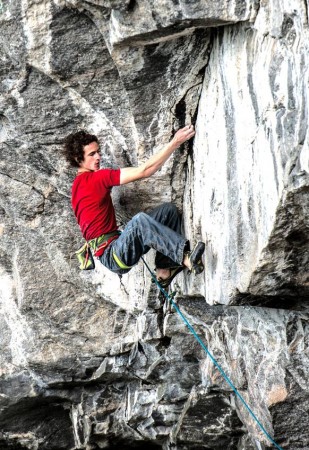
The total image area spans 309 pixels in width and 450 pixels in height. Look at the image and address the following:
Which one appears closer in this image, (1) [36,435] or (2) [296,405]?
(2) [296,405]

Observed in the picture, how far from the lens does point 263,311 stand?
7.86 meters

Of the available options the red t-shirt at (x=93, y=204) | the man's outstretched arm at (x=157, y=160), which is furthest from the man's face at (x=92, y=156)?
the man's outstretched arm at (x=157, y=160)

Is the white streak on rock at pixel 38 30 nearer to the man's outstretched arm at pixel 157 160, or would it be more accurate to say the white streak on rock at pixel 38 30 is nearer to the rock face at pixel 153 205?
the rock face at pixel 153 205

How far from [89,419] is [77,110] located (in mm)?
5034

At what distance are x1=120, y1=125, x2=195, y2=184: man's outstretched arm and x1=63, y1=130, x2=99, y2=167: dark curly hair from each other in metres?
0.60

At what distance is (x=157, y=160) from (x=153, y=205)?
142 centimetres

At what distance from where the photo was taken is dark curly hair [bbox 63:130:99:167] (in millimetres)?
7855

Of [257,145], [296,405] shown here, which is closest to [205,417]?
[296,405]

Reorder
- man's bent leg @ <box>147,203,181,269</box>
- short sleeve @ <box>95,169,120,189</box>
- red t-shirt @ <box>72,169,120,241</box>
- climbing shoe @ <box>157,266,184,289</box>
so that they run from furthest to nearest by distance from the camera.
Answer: climbing shoe @ <box>157,266,184,289</box> → man's bent leg @ <box>147,203,181,269</box> → red t-shirt @ <box>72,169,120,241</box> → short sleeve @ <box>95,169,120,189</box>

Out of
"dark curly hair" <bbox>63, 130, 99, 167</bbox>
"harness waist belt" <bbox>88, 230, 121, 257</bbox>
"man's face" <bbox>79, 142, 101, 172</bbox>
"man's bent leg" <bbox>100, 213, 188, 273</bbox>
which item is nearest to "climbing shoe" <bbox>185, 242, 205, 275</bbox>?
"man's bent leg" <bbox>100, 213, 188, 273</bbox>

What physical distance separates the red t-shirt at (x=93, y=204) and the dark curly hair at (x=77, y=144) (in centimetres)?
20

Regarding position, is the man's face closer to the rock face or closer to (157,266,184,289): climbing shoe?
the rock face

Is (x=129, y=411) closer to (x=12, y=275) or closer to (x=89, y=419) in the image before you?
(x=89, y=419)

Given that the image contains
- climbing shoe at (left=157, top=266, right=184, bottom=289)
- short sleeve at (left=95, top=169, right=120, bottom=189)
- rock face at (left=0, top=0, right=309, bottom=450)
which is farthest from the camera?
climbing shoe at (left=157, top=266, right=184, bottom=289)
